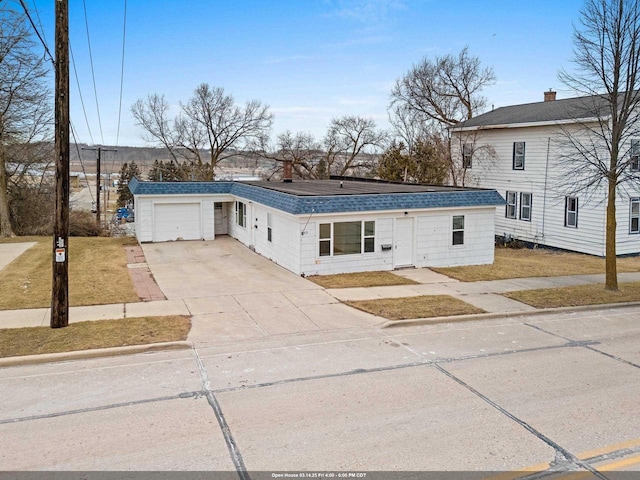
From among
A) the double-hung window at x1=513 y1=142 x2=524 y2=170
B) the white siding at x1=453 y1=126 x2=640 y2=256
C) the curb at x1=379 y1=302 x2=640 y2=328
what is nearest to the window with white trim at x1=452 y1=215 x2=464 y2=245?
the white siding at x1=453 y1=126 x2=640 y2=256

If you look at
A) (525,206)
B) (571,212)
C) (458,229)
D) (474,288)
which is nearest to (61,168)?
(474,288)

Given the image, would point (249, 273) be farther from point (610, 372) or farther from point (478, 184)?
point (478, 184)

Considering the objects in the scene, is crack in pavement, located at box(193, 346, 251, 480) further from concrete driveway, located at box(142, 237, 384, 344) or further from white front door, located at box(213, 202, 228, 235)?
white front door, located at box(213, 202, 228, 235)

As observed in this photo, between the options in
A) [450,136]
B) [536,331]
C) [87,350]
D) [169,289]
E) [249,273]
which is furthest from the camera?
[450,136]

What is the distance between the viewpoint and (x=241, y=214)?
26.2 m

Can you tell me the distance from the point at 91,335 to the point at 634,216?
79.8 feet

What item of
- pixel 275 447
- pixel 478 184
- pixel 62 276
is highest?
pixel 478 184

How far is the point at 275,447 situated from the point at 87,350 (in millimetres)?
5115

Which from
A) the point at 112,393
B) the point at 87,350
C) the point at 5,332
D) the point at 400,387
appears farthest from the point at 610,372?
the point at 5,332

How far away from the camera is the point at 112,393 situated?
8227 millimetres

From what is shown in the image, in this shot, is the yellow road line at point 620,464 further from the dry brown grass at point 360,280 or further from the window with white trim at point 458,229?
the window with white trim at point 458,229

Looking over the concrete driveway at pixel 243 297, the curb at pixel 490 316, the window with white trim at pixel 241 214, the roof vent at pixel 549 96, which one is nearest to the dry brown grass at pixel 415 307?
the curb at pixel 490 316

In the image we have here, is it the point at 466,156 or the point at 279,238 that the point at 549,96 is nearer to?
the point at 466,156

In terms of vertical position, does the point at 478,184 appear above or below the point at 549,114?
below
